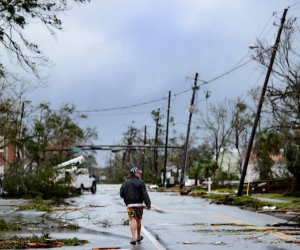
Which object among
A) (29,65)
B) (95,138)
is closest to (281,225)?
(29,65)

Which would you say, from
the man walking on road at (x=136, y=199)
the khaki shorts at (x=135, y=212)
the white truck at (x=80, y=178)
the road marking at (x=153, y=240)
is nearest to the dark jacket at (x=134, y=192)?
the man walking on road at (x=136, y=199)

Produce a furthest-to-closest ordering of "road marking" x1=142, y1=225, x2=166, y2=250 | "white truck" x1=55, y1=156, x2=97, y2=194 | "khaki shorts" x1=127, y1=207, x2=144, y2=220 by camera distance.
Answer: "white truck" x1=55, y1=156, x2=97, y2=194 < "khaki shorts" x1=127, y1=207, x2=144, y2=220 < "road marking" x1=142, y1=225, x2=166, y2=250

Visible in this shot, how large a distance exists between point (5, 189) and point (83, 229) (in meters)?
20.2

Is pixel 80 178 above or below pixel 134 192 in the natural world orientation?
above

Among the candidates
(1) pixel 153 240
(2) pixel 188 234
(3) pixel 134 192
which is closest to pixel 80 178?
(2) pixel 188 234

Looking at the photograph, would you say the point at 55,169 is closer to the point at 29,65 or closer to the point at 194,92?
the point at 29,65

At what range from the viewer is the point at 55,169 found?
117 feet

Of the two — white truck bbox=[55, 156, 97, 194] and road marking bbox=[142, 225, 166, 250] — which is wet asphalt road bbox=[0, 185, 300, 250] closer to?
road marking bbox=[142, 225, 166, 250]

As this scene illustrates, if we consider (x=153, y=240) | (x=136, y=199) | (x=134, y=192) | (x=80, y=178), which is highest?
(x=80, y=178)

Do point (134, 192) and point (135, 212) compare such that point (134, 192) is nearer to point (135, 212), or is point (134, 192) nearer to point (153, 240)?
point (135, 212)

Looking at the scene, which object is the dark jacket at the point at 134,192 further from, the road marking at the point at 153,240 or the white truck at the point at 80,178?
the white truck at the point at 80,178

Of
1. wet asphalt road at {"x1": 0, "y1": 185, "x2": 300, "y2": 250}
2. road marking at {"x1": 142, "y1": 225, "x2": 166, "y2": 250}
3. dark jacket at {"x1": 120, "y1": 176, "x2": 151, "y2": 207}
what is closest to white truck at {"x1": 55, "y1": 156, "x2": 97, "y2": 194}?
wet asphalt road at {"x1": 0, "y1": 185, "x2": 300, "y2": 250}

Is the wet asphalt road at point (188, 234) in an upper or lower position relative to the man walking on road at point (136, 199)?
lower

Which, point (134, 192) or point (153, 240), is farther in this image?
point (153, 240)
